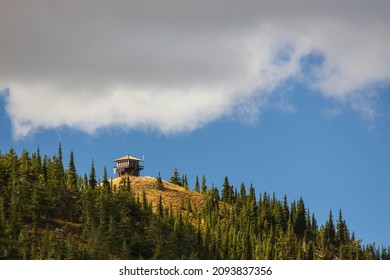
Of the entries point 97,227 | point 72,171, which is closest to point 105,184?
point 72,171

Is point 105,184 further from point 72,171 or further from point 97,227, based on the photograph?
point 97,227

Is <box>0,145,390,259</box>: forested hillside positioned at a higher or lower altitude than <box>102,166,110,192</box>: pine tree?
lower

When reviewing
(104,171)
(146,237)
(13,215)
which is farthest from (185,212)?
(13,215)

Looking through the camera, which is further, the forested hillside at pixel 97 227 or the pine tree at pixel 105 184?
the pine tree at pixel 105 184

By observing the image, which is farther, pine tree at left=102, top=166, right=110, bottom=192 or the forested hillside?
pine tree at left=102, top=166, right=110, bottom=192

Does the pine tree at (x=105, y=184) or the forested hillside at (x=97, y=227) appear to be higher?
the pine tree at (x=105, y=184)

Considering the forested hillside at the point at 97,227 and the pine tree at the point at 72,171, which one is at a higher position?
the pine tree at the point at 72,171
